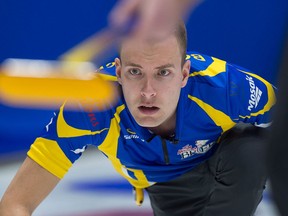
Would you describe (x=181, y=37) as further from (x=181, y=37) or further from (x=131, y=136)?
(x=131, y=136)

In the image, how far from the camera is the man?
1622 mm

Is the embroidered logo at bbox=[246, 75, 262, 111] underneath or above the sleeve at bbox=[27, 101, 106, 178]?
above

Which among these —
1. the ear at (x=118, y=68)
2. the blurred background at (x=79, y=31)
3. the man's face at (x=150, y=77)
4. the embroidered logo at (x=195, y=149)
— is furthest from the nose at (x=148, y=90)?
the blurred background at (x=79, y=31)

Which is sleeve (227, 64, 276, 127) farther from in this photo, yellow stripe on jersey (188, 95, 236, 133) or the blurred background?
the blurred background

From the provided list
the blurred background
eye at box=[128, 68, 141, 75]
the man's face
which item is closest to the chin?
the man's face

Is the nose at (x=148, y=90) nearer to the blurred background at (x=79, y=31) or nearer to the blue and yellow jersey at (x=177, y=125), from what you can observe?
the blue and yellow jersey at (x=177, y=125)

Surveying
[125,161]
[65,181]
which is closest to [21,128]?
[65,181]

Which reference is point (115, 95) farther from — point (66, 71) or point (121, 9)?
point (121, 9)

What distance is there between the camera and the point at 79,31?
→ 113 inches

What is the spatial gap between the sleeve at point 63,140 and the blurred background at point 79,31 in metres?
1.04

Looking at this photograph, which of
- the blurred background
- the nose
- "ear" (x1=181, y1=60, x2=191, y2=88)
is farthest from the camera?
the blurred background

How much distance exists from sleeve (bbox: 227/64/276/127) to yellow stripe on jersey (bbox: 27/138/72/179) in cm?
45

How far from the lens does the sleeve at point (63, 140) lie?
1692 mm

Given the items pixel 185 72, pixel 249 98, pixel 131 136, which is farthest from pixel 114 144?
pixel 249 98
